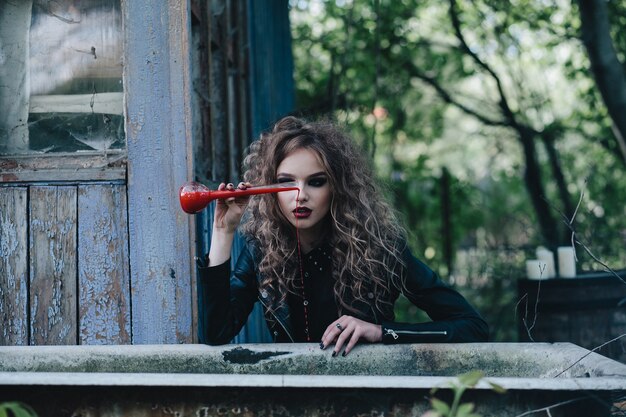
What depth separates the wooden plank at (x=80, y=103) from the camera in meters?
2.77

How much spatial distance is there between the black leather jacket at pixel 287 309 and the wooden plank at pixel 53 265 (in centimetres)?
54

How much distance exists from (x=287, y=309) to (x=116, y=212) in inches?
31.2

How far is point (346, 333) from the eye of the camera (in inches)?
82.4

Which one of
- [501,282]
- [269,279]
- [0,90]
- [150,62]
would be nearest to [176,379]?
[269,279]

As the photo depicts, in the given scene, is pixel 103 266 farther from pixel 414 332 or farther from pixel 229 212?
pixel 414 332

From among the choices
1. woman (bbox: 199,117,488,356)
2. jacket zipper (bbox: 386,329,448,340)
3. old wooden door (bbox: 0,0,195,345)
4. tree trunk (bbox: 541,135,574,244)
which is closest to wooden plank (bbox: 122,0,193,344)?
old wooden door (bbox: 0,0,195,345)

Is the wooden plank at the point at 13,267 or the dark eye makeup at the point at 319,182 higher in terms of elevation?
the dark eye makeup at the point at 319,182

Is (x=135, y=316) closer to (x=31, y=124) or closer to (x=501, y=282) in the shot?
(x=31, y=124)

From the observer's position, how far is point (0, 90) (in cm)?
282

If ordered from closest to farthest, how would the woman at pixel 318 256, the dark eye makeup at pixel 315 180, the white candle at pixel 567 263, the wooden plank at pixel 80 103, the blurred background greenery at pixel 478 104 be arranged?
the woman at pixel 318 256, the dark eye makeup at pixel 315 180, the wooden plank at pixel 80 103, the white candle at pixel 567 263, the blurred background greenery at pixel 478 104

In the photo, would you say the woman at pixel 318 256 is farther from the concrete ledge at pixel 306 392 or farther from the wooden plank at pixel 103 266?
the concrete ledge at pixel 306 392

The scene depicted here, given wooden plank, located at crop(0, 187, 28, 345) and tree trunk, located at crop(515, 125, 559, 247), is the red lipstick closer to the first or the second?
wooden plank, located at crop(0, 187, 28, 345)

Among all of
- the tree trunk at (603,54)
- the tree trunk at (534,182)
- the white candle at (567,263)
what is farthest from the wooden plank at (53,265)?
the tree trunk at (534,182)

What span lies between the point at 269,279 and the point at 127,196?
672mm
